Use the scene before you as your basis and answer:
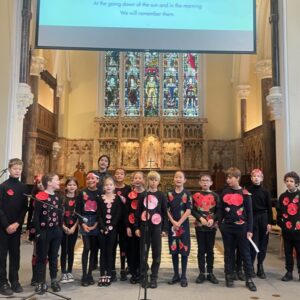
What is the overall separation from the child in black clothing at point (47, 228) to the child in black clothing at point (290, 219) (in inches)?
101

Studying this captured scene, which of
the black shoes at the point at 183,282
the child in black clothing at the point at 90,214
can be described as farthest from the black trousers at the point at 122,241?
the black shoes at the point at 183,282

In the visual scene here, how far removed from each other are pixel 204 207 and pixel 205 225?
22 centimetres

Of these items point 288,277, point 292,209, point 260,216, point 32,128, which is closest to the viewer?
point 288,277

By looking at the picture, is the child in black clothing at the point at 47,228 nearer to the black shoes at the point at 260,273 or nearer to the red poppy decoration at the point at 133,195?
the red poppy decoration at the point at 133,195

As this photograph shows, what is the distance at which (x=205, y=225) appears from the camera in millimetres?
4242

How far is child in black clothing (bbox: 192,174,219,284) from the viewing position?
14.0 feet

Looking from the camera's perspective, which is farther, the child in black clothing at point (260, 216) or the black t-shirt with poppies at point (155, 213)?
the child in black clothing at point (260, 216)

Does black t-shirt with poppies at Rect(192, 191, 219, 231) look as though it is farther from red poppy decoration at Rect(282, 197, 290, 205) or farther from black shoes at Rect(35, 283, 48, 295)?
black shoes at Rect(35, 283, 48, 295)

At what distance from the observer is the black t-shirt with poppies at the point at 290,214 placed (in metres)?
4.42

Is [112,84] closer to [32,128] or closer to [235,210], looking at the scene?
[32,128]

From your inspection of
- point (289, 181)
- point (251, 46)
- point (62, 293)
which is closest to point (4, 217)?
point (62, 293)

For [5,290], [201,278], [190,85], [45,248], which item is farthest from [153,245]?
[190,85]

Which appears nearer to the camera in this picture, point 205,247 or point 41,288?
point 41,288

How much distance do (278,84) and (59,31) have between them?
3561 mm
